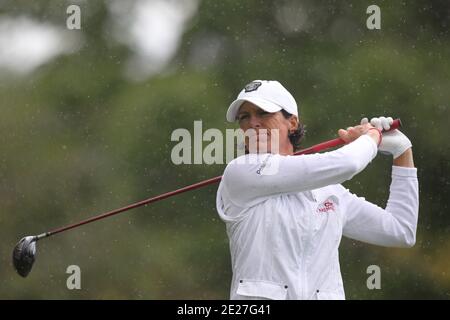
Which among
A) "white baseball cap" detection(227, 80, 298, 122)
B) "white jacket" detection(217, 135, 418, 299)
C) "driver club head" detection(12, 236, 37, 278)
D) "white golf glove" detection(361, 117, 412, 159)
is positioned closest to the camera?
"white jacket" detection(217, 135, 418, 299)

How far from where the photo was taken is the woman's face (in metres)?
2.63

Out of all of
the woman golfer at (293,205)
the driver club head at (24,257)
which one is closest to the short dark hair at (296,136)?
the woman golfer at (293,205)

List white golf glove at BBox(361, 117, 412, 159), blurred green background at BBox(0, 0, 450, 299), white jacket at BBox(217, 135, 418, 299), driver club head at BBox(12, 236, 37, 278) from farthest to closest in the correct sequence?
1. blurred green background at BBox(0, 0, 450, 299)
2. driver club head at BBox(12, 236, 37, 278)
3. white golf glove at BBox(361, 117, 412, 159)
4. white jacket at BBox(217, 135, 418, 299)

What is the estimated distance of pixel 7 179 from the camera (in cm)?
709

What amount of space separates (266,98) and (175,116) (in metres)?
4.06

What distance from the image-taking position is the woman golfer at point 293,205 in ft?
8.08

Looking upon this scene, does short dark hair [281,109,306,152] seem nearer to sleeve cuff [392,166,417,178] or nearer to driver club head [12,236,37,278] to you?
sleeve cuff [392,166,417,178]

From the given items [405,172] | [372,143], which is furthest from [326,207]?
[405,172]

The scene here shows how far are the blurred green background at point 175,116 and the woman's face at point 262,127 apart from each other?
12.3 feet

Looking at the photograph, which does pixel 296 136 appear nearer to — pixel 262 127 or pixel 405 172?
pixel 262 127

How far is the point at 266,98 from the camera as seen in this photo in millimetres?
2652

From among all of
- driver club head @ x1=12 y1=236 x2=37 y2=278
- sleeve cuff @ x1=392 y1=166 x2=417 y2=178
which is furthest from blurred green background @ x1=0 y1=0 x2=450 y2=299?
sleeve cuff @ x1=392 y1=166 x2=417 y2=178

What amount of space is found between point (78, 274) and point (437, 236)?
7.61 ft
